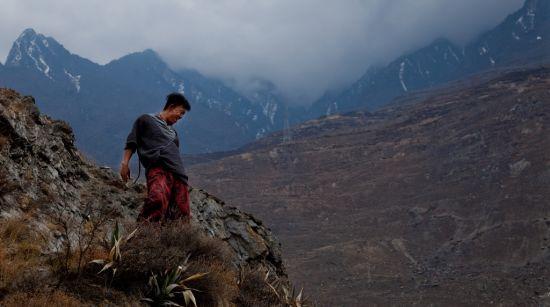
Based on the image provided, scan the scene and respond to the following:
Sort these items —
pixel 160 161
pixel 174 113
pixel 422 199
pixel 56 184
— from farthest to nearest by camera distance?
pixel 422 199 < pixel 56 184 < pixel 174 113 < pixel 160 161

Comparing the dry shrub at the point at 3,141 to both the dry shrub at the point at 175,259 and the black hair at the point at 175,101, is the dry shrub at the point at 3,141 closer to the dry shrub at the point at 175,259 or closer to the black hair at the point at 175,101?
the black hair at the point at 175,101

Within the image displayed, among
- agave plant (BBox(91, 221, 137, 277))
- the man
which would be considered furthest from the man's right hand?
agave plant (BBox(91, 221, 137, 277))

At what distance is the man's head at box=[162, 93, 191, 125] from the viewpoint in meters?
5.38

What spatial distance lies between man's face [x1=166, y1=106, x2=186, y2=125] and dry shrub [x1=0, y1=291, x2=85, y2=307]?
2349mm

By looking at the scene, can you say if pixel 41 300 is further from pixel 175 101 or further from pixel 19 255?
pixel 175 101

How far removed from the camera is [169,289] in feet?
12.6

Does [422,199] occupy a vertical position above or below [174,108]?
below

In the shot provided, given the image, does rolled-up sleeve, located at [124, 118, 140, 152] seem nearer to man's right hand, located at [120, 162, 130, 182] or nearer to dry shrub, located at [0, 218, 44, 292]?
man's right hand, located at [120, 162, 130, 182]

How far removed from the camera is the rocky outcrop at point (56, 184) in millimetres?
5246

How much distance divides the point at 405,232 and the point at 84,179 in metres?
60.9

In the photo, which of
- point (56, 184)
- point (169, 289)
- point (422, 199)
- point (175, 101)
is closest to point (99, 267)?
point (169, 289)

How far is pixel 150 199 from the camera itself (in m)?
4.83

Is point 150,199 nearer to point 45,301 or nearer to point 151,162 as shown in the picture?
point 151,162

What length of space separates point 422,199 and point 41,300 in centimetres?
7546
